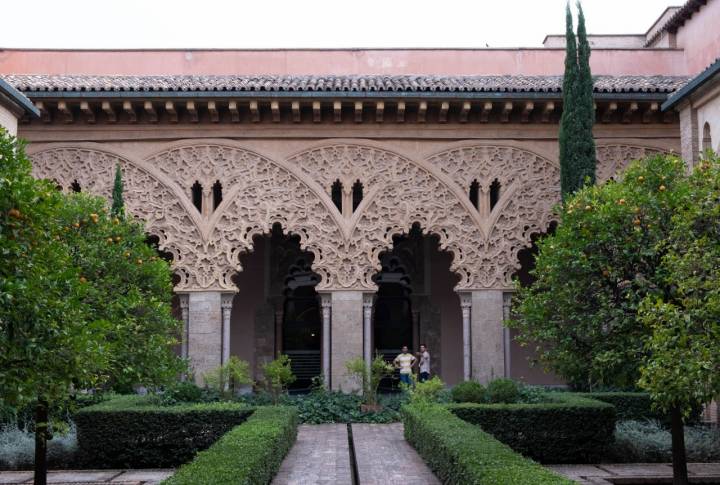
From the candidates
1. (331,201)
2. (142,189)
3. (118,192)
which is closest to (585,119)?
(331,201)

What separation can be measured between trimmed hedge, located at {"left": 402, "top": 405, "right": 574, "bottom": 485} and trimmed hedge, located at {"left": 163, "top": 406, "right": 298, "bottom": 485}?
171 cm

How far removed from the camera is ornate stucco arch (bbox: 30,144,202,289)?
1692 centimetres

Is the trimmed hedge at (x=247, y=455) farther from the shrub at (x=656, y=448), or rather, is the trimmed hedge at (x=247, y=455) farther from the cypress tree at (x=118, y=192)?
the cypress tree at (x=118, y=192)

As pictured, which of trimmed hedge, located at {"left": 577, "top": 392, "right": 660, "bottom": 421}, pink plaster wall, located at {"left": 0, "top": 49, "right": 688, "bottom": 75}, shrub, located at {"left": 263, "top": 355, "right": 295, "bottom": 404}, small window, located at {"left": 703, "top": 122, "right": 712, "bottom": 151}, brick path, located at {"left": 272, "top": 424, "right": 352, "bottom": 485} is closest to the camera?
brick path, located at {"left": 272, "top": 424, "right": 352, "bottom": 485}

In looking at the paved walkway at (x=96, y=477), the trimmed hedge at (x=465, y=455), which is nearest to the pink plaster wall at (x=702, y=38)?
the trimmed hedge at (x=465, y=455)

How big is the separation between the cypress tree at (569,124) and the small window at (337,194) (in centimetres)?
450

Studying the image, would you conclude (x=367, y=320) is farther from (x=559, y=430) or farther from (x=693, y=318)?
(x=693, y=318)

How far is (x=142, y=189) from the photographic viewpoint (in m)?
17.1

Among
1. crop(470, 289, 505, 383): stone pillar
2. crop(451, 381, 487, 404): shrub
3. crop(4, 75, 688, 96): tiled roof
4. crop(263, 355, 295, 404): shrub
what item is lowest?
crop(451, 381, 487, 404): shrub

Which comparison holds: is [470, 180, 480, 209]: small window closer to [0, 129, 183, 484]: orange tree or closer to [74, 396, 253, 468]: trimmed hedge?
[74, 396, 253, 468]: trimmed hedge

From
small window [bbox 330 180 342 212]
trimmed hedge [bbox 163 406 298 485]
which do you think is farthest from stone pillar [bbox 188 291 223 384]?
trimmed hedge [bbox 163 406 298 485]

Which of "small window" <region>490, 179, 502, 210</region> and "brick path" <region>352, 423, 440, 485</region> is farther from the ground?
"small window" <region>490, 179, 502, 210</region>

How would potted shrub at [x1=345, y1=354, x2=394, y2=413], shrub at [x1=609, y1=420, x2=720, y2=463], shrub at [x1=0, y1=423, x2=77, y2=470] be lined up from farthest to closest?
potted shrub at [x1=345, y1=354, x2=394, y2=413], shrub at [x1=609, y1=420, x2=720, y2=463], shrub at [x1=0, y1=423, x2=77, y2=470]

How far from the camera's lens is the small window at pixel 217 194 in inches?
682
